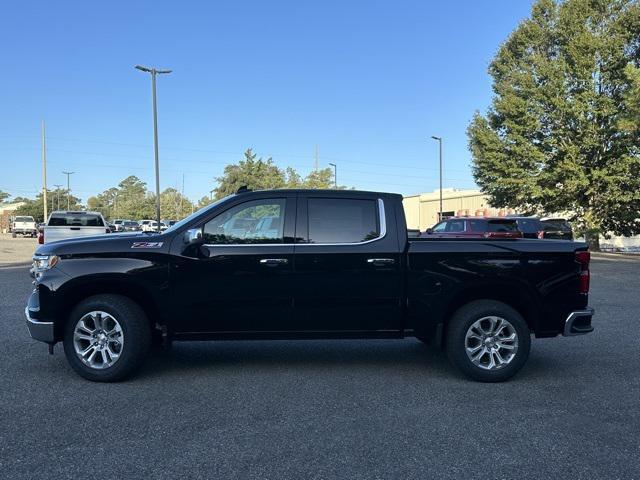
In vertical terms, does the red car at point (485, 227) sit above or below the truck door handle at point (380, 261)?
above

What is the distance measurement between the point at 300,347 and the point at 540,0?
29.4 m

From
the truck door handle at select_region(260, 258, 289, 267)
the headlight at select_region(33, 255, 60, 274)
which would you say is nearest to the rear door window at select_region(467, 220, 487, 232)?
the truck door handle at select_region(260, 258, 289, 267)

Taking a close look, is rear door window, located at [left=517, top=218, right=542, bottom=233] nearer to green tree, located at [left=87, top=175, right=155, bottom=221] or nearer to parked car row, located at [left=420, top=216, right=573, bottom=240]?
parked car row, located at [left=420, top=216, right=573, bottom=240]

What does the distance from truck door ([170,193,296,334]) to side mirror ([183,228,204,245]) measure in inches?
2.4

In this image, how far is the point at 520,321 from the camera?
5.61 meters

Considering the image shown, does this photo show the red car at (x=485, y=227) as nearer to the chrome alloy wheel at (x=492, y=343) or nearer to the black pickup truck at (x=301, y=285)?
the black pickup truck at (x=301, y=285)

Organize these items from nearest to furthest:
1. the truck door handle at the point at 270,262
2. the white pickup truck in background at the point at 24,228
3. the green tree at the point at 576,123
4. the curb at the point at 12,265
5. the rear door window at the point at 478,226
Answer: the truck door handle at the point at 270,262 < the curb at the point at 12,265 < the rear door window at the point at 478,226 < the green tree at the point at 576,123 < the white pickup truck in background at the point at 24,228

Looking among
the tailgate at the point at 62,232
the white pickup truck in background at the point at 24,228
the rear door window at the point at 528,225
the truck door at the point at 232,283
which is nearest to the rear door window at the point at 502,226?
the rear door window at the point at 528,225

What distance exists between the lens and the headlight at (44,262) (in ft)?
17.9

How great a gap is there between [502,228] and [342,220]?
46.9ft

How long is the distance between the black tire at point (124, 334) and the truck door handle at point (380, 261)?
7.56 feet

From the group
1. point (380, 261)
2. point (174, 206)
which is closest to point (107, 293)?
point (380, 261)

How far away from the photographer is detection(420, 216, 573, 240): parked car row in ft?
60.0

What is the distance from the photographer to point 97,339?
214 inches
